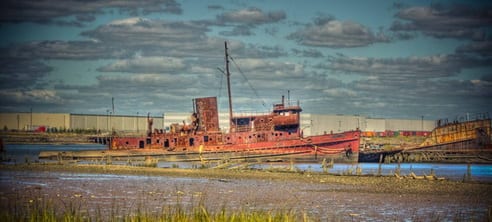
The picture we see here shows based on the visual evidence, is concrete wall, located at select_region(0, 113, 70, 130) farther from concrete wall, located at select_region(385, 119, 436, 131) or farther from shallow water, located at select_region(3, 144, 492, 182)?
shallow water, located at select_region(3, 144, 492, 182)

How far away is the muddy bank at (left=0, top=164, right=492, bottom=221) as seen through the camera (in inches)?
1043

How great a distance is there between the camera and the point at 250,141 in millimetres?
62906

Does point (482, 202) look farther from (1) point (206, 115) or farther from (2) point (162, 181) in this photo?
(1) point (206, 115)

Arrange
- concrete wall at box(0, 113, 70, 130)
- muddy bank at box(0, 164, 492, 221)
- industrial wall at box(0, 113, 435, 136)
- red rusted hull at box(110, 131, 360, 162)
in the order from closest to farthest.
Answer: muddy bank at box(0, 164, 492, 221) < red rusted hull at box(110, 131, 360, 162) < industrial wall at box(0, 113, 435, 136) < concrete wall at box(0, 113, 70, 130)

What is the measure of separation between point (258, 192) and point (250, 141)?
30204mm

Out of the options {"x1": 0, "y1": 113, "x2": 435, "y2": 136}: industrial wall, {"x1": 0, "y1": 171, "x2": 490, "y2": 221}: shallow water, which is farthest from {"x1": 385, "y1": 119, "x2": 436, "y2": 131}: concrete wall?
{"x1": 0, "y1": 171, "x2": 490, "y2": 221}: shallow water

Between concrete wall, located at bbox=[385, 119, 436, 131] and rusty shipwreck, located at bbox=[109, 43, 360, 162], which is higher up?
concrete wall, located at bbox=[385, 119, 436, 131]

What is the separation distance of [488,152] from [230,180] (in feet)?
120

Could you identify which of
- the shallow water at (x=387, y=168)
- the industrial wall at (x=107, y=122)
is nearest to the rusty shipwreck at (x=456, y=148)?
the shallow water at (x=387, y=168)

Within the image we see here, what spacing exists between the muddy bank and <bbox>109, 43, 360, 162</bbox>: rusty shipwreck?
16024 millimetres

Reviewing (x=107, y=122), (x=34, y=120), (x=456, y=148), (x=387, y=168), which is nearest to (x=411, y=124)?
(x=107, y=122)

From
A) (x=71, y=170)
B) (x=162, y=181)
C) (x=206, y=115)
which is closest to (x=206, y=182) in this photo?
(x=162, y=181)

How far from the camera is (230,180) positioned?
4028 centimetres

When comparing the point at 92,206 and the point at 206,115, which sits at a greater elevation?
the point at 206,115
